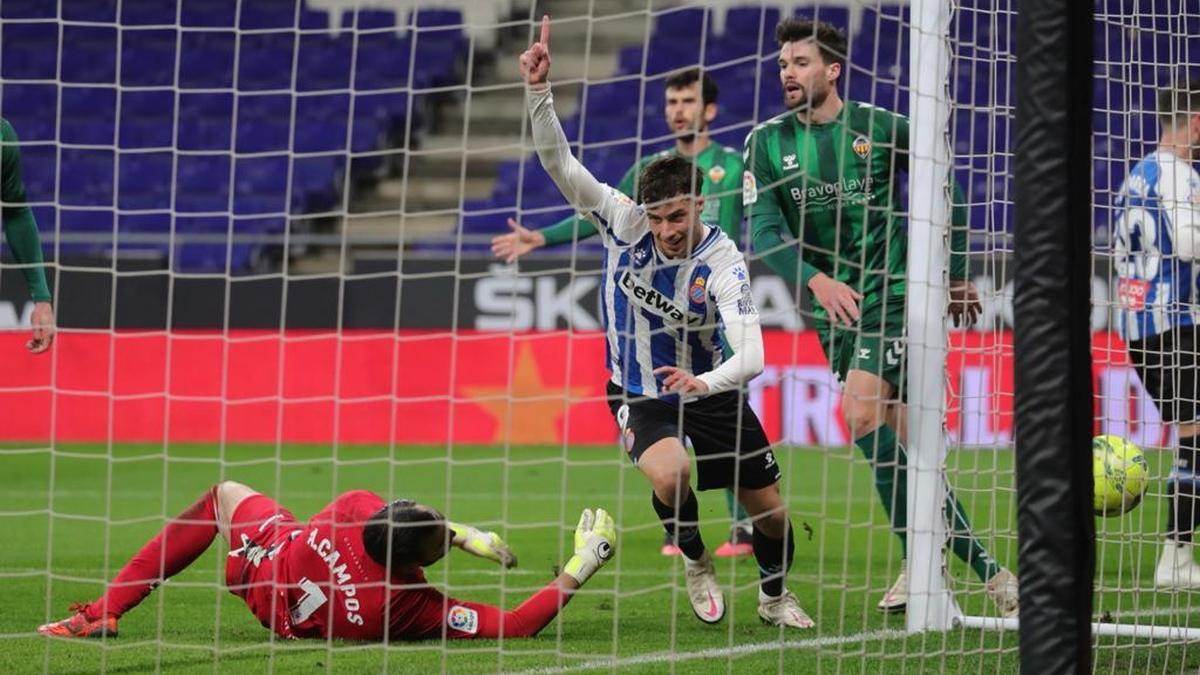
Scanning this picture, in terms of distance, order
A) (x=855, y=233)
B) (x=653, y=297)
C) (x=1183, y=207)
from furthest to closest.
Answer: (x=1183, y=207)
(x=855, y=233)
(x=653, y=297)

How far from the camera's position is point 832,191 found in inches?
236

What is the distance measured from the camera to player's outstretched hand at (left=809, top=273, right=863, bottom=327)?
207 inches

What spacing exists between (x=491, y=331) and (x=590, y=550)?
27.1ft

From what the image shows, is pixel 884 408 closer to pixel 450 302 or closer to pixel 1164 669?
pixel 1164 669

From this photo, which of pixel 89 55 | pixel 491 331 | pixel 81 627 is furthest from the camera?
pixel 89 55

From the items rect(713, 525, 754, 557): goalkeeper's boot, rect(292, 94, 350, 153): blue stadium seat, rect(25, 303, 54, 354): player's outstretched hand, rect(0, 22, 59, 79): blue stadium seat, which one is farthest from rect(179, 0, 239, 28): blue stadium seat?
rect(25, 303, 54, 354): player's outstretched hand

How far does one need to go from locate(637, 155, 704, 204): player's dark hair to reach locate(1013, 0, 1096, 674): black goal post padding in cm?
207

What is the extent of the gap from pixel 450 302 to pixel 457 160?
14.0 ft

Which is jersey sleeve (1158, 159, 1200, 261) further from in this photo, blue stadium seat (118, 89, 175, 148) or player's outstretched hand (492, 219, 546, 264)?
blue stadium seat (118, 89, 175, 148)

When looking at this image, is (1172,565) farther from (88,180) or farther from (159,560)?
(88,180)

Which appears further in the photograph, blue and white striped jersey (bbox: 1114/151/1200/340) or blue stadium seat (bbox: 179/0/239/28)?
blue stadium seat (bbox: 179/0/239/28)

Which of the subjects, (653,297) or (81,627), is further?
(653,297)

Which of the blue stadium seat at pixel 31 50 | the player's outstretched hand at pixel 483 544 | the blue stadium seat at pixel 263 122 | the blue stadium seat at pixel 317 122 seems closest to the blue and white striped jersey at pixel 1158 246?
the player's outstretched hand at pixel 483 544

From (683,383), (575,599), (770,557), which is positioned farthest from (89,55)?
(683,383)
